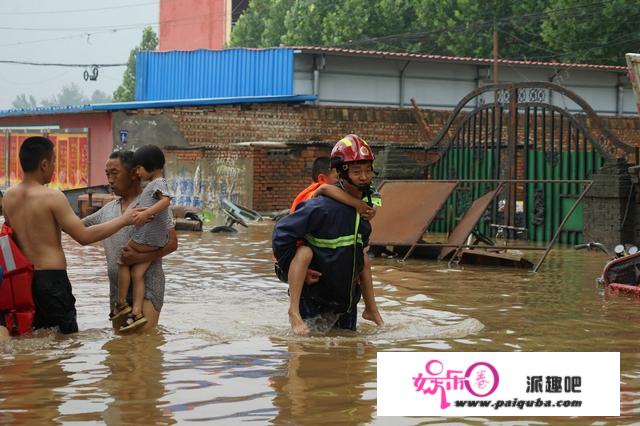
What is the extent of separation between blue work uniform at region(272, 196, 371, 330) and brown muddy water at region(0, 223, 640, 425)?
47 centimetres

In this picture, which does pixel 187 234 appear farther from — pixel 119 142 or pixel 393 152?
pixel 119 142

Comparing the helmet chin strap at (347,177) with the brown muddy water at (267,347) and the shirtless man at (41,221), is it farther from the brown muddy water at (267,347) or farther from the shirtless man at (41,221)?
the shirtless man at (41,221)

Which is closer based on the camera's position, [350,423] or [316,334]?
[350,423]

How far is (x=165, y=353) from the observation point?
7.94 meters

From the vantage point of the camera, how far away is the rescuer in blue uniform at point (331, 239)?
7.75m

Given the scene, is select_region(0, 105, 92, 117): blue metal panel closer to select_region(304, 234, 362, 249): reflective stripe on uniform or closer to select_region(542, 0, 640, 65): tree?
select_region(542, 0, 640, 65): tree

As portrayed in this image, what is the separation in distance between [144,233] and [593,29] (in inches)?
1471

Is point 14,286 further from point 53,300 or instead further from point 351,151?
point 351,151

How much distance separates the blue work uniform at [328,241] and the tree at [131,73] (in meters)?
75.9

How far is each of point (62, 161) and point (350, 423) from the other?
34635mm

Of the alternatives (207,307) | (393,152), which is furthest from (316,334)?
(393,152)

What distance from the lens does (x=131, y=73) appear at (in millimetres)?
84312

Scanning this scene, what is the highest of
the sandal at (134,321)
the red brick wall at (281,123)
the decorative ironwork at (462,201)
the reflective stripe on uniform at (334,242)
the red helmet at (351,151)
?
the red brick wall at (281,123)

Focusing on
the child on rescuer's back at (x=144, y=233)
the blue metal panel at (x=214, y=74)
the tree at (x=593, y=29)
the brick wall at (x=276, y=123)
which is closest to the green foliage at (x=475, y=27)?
the tree at (x=593, y=29)
